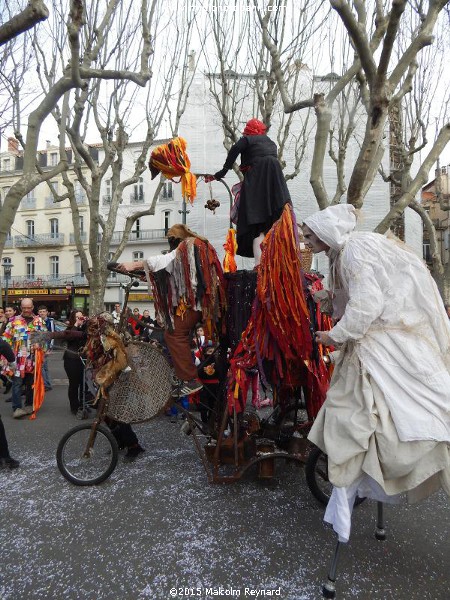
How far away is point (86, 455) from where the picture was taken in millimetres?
3875

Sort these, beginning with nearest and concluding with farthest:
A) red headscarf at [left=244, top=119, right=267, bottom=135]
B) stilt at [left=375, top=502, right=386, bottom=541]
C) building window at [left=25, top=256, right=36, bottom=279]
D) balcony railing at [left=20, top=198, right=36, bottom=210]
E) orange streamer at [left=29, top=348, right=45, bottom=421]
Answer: stilt at [left=375, top=502, right=386, bottom=541] → red headscarf at [left=244, top=119, right=267, bottom=135] → orange streamer at [left=29, top=348, right=45, bottom=421] → building window at [left=25, top=256, right=36, bottom=279] → balcony railing at [left=20, top=198, right=36, bottom=210]

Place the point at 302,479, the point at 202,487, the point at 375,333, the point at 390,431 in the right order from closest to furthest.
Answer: the point at 390,431 < the point at 375,333 < the point at 202,487 < the point at 302,479

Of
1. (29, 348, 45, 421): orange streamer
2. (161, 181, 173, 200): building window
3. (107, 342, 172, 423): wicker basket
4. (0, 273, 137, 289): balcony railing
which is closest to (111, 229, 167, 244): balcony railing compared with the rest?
(161, 181, 173, 200): building window

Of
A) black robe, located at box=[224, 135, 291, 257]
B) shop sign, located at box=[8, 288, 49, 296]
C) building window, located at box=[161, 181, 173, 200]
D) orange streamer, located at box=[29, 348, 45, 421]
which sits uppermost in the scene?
building window, located at box=[161, 181, 173, 200]

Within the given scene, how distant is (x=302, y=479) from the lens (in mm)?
3994

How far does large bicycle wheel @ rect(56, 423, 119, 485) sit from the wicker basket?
0.24 metres

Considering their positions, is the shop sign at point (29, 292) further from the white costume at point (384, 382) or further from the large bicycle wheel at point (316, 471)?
the white costume at point (384, 382)

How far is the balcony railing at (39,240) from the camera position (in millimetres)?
35125

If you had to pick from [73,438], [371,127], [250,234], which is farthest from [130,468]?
[371,127]

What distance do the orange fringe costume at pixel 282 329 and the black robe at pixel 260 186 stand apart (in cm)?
60

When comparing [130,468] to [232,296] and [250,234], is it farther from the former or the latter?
[250,234]

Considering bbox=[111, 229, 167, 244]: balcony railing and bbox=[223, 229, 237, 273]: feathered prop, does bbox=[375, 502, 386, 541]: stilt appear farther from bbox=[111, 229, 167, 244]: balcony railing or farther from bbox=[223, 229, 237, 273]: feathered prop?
bbox=[111, 229, 167, 244]: balcony railing

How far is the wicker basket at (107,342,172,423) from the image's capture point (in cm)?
389

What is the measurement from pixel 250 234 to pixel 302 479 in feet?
7.64
